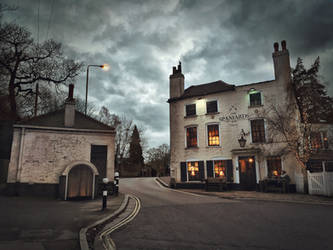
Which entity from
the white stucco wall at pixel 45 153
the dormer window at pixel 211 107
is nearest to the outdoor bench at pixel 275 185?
the dormer window at pixel 211 107

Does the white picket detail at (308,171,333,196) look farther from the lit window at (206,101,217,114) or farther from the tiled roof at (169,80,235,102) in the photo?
the tiled roof at (169,80,235,102)

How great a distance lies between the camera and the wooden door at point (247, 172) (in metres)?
19.2

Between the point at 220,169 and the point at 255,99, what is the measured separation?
7.34 meters

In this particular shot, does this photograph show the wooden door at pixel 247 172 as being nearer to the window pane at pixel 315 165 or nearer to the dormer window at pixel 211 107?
the dormer window at pixel 211 107

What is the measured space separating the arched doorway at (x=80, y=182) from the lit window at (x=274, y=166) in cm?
1450

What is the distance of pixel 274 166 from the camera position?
18.8 metres

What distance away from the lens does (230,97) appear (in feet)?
70.5

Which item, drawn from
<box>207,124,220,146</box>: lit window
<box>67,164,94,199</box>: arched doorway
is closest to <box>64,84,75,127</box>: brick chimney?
<box>67,164,94,199</box>: arched doorway

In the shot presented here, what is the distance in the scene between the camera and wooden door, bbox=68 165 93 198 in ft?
42.4

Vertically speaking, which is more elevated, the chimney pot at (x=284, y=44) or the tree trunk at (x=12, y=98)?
the chimney pot at (x=284, y=44)

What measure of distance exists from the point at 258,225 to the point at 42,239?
608 cm

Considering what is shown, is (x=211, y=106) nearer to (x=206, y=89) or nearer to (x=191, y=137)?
(x=206, y=89)

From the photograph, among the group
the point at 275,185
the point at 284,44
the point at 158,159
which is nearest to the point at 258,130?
the point at 275,185

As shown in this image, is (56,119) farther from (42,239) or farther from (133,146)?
(133,146)
